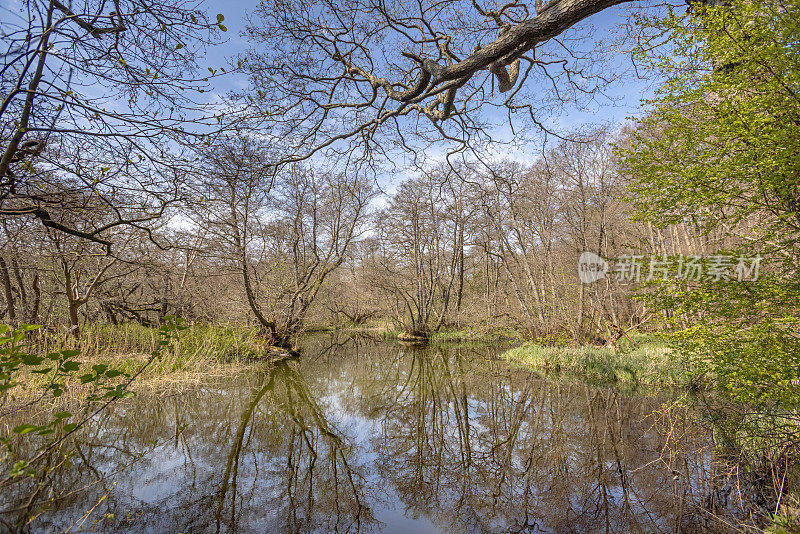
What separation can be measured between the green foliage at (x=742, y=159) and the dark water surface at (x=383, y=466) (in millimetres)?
1469

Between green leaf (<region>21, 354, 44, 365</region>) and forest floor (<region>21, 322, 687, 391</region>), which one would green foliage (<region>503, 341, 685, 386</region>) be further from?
green leaf (<region>21, 354, 44, 365</region>)

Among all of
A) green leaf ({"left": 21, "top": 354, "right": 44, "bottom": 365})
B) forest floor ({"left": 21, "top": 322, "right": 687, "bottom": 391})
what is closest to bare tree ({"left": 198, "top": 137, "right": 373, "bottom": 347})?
forest floor ({"left": 21, "top": 322, "right": 687, "bottom": 391})

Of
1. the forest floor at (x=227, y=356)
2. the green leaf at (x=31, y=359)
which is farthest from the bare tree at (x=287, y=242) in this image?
the green leaf at (x=31, y=359)

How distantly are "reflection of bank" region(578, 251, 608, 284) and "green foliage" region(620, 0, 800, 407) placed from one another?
680cm

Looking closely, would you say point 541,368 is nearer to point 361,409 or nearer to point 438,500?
point 361,409

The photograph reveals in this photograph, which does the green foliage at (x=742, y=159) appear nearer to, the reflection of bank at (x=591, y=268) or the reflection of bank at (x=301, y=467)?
the reflection of bank at (x=301, y=467)

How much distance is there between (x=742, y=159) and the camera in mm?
2812

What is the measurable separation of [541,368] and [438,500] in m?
7.27

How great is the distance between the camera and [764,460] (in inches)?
135

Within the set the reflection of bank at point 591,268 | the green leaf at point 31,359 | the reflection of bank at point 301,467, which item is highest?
the reflection of bank at point 591,268

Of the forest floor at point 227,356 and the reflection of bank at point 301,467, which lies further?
the forest floor at point 227,356

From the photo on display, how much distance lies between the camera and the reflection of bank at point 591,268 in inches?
403

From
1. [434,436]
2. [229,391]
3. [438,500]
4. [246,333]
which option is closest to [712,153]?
[438,500]

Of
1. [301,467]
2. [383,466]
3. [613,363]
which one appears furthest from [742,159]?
[613,363]
